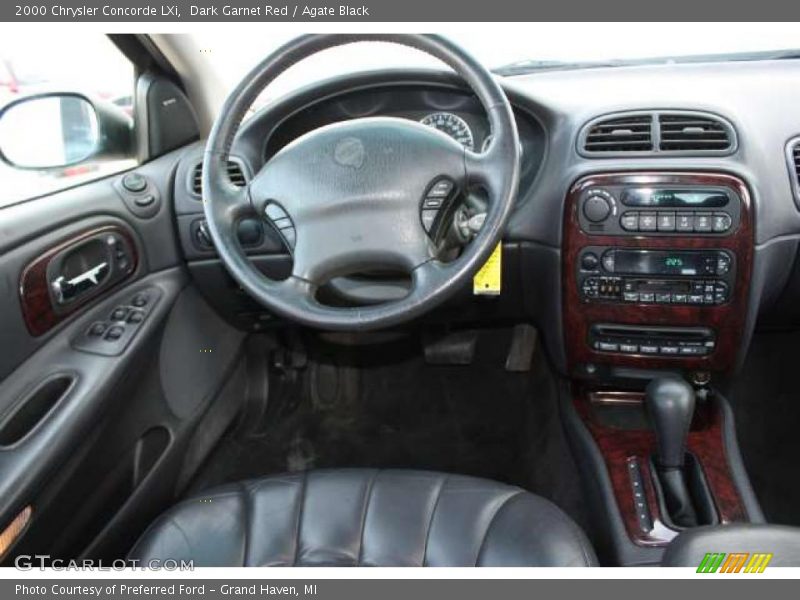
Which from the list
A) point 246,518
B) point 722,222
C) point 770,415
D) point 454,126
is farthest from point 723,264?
point 246,518

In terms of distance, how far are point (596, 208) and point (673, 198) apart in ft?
0.48

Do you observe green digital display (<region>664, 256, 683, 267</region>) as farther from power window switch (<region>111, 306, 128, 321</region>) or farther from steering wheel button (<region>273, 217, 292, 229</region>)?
power window switch (<region>111, 306, 128, 321</region>)

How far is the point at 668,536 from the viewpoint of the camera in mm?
1364

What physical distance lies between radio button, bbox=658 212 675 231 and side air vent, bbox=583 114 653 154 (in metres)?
Result: 0.14

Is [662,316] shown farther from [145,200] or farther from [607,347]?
[145,200]

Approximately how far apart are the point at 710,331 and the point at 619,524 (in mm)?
452

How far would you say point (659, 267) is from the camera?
1.44m

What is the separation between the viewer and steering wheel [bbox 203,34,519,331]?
1.14 metres

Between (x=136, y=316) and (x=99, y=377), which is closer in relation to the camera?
(x=99, y=377)

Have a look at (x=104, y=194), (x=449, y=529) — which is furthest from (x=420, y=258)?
(x=104, y=194)

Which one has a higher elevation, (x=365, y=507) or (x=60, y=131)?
(x=60, y=131)

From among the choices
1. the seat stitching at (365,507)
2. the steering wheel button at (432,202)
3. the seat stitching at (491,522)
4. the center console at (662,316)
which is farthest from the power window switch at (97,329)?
the center console at (662,316)

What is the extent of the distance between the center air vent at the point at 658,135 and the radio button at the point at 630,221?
0.40ft

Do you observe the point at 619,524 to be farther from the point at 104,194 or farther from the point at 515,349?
the point at 104,194
